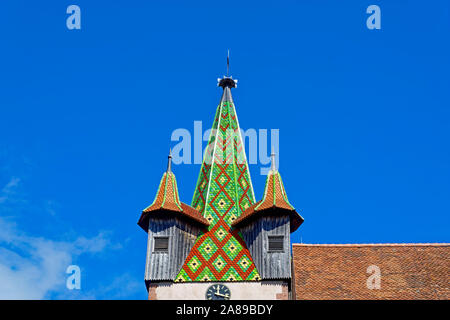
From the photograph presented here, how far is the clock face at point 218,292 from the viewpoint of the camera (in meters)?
29.4

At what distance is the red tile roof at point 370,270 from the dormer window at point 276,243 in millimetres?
967

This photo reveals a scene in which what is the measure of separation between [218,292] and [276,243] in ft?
10.6

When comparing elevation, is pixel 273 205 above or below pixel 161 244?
above

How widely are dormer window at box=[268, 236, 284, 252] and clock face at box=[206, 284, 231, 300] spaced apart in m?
2.53

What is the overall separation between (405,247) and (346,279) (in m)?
3.75

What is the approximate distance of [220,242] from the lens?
31.5 meters

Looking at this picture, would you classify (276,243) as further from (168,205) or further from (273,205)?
(168,205)

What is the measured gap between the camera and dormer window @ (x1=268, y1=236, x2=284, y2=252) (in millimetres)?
30391

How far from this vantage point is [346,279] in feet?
96.6

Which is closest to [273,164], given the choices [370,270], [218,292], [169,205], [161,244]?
[169,205]
